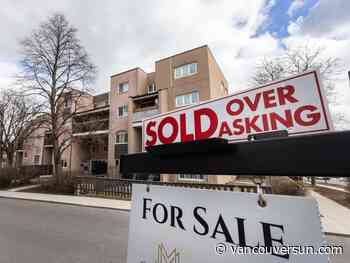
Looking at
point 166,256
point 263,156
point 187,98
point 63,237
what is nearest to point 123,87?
point 187,98

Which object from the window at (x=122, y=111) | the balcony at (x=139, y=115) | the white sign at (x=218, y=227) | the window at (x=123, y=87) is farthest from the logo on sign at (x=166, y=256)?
the window at (x=123, y=87)

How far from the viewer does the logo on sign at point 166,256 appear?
73 cm

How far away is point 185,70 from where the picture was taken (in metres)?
14.5

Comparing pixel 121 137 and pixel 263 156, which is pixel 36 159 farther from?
pixel 263 156

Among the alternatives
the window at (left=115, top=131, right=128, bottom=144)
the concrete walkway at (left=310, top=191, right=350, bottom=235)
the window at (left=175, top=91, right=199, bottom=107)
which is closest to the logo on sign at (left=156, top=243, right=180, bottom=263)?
the concrete walkway at (left=310, top=191, right=350, bottom=235)

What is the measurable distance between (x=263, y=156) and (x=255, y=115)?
0.66ft

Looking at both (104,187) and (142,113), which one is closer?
(104,187)

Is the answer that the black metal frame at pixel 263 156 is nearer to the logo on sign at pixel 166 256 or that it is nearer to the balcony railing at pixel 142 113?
the logo on sign at pixel 166 256

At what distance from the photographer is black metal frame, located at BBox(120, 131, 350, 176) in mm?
459

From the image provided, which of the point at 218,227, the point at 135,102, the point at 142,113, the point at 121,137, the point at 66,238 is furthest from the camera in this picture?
the point at 121,137

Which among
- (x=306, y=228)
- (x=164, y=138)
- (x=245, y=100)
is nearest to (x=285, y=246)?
(x=306, y=228)

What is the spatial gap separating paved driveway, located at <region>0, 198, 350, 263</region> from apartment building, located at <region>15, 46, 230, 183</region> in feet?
21.0

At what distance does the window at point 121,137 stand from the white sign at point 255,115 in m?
16.3

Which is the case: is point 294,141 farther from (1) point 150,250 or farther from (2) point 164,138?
(1) point 150,250
